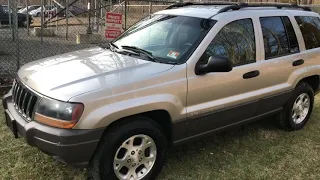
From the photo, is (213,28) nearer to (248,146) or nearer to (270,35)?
(270,35)

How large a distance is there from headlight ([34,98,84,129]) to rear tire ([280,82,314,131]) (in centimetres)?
322

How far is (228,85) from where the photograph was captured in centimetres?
386

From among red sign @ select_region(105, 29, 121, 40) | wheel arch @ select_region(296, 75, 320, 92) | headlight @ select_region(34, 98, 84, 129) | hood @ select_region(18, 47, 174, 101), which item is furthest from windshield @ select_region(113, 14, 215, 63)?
red sign @ select_region(105, 29, 121, 40)

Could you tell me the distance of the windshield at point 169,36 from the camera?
367cm

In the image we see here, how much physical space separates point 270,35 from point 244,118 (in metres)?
1.12

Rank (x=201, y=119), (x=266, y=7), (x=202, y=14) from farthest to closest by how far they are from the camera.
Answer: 1. (x=266, y=7)
2. (x=202, y=14)
3. (x=201, y=119)

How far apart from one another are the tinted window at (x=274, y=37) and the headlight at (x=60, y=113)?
254cm

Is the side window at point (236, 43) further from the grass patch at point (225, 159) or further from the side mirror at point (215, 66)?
the grass patch at point (225, 159)

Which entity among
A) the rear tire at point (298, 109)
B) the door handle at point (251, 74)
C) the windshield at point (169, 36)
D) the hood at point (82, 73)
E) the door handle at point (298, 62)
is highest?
the windshield at point (169, 36)

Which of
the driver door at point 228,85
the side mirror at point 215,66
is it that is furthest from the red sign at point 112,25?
the side mirror at point 215,66

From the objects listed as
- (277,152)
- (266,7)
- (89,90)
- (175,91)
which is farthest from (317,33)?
(89,90)

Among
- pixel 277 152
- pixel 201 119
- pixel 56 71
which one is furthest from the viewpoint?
pixel 277 152

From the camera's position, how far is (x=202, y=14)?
13.2 ft

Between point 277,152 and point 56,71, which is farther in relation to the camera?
point 277,152
